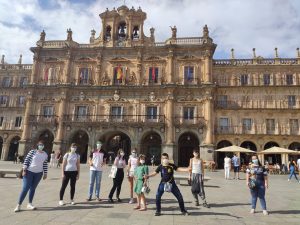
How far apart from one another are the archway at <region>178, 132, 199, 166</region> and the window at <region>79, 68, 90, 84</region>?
14.6 m

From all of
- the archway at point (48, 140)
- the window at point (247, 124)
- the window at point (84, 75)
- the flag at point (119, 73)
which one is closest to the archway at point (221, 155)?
the window at point (247, 124)

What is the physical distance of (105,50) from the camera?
124ft

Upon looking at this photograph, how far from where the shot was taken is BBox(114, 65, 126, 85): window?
120 feet

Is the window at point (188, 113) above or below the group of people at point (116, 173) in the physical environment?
above

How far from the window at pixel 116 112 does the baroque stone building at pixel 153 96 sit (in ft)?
0.42

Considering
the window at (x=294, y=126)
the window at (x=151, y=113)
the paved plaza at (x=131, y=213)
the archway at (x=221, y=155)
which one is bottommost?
the paved plaza at (x=131, y=213)

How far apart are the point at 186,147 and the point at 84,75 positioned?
54.2ft

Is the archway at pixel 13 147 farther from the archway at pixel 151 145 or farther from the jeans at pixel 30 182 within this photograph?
the jeans at pixel 30 182

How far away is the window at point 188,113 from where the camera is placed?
113 ft

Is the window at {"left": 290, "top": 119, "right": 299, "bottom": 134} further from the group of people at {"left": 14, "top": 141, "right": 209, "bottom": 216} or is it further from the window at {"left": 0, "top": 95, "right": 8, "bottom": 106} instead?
the window at {"left": 0, "top": 95, "right": 8, "bottom": 106}

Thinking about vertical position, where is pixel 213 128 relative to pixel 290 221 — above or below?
above

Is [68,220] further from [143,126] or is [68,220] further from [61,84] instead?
[61,84]

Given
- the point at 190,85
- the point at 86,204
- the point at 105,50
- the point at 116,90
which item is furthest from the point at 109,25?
the point at 86,204

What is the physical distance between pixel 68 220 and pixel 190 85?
1163 inches
